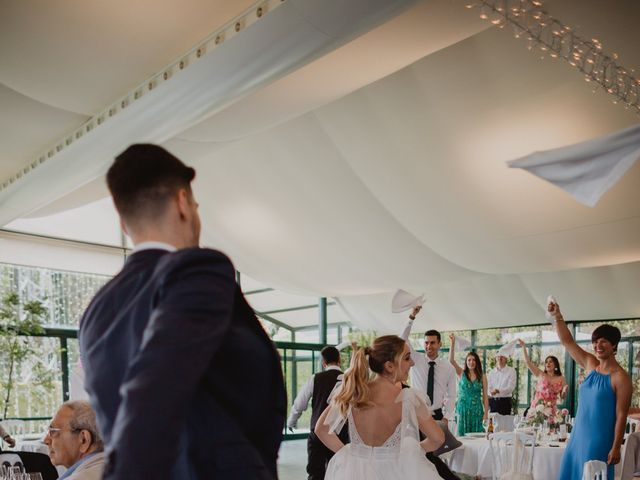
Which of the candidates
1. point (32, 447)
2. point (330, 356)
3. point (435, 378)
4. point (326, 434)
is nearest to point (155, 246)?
point (326, 434)

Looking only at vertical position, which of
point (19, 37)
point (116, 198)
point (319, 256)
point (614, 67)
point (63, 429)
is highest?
point (19, 37)

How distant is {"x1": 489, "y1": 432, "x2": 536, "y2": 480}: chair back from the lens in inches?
197

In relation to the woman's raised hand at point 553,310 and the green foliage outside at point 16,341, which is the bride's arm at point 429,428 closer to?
the woman's raised hand at point 553,310

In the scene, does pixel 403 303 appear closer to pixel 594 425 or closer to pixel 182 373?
pixel 594 425

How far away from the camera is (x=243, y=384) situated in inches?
42.2

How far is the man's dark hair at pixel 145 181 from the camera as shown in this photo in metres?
1.12

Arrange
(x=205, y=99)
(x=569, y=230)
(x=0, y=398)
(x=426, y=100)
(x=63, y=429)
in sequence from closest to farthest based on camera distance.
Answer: (x=63, y=429) < (x=205, y=99) < (x=426, y=100) < (x=569, y=230) < (x=0, y=398)

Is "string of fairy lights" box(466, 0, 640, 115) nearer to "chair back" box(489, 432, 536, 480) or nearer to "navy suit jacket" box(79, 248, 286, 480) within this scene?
"chair back" box(489, 432, 536, 480)

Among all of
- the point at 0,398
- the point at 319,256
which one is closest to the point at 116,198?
the point at 0,398

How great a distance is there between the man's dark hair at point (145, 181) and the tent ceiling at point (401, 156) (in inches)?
161

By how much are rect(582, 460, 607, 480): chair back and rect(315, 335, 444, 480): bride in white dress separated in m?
0.93

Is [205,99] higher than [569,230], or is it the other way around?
[205,99]

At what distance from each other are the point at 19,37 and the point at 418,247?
24.8ft

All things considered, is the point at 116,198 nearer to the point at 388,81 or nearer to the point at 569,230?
the point at 388,81
